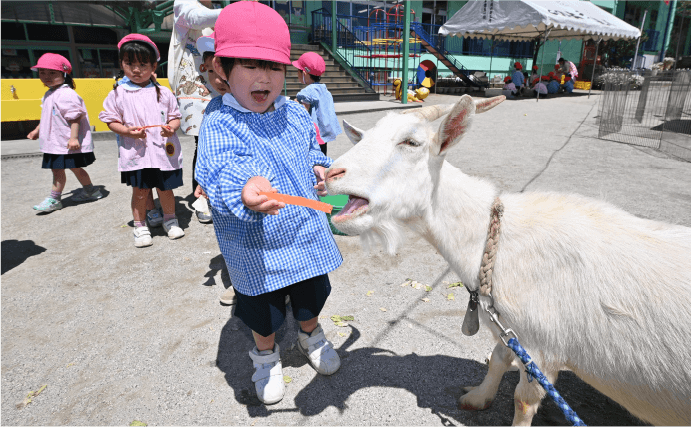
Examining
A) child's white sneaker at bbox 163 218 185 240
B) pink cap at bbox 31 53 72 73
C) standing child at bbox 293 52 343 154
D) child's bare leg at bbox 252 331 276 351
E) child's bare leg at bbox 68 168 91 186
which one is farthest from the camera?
child's bare leg at bbox 68 168 91 186

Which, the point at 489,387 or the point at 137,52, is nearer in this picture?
the point at 489,387

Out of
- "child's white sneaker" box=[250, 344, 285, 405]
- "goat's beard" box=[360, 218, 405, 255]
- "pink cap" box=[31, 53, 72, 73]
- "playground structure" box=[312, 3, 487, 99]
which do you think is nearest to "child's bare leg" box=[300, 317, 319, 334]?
"child's white sneaker" box=[250, 344, 285, 405]

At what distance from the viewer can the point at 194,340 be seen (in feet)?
9.53

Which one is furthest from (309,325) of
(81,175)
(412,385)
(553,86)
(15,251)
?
(553,86)

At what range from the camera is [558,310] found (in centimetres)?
169

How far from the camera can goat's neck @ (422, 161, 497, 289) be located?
1.87 metres

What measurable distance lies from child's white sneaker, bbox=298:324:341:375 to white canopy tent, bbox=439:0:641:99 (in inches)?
746

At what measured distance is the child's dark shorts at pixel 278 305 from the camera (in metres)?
2.29

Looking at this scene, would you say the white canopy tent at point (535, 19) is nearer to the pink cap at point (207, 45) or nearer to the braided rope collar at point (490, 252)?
the pink cap at point (207, 45)

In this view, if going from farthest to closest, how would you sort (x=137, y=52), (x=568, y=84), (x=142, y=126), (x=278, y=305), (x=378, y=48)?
(x=568, y=84)
(x=378, y=48)
(x=142, y=126)
(x=137, y=52)
(x=278, y=305)

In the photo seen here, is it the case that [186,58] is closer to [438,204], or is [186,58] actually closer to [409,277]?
[409,277]

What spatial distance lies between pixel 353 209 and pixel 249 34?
0.96m

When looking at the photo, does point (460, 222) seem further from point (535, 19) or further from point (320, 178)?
point (535, 19)

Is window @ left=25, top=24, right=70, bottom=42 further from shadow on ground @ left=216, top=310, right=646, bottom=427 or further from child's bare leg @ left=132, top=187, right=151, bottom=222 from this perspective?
shadow on ground @ left=216, top=310, right=646, bottom=427
